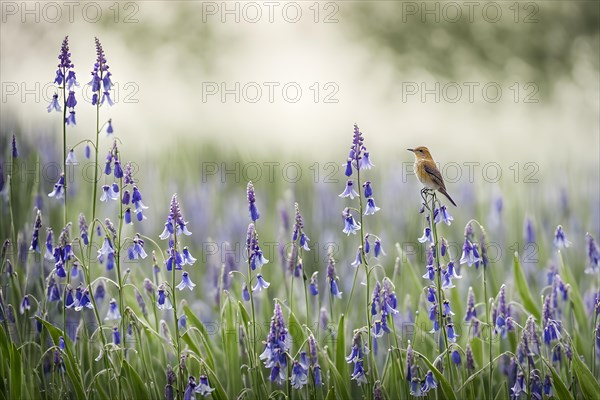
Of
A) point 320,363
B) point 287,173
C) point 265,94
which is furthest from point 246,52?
point 320,363

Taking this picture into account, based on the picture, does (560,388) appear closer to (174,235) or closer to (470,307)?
(470,307)

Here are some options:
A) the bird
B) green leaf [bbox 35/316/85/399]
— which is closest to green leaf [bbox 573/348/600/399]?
the bird

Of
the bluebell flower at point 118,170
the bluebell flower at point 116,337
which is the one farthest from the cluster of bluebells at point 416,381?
the bluebell flower at point 118,170

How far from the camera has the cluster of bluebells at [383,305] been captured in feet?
9.34

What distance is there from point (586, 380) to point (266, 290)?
1.47 meters

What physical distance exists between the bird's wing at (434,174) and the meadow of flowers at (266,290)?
0.16m

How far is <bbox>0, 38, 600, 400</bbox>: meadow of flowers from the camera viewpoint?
2.85 m

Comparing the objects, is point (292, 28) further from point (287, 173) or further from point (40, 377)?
point (40, 377)

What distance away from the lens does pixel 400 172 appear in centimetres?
404

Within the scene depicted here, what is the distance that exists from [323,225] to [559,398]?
1.48 meters

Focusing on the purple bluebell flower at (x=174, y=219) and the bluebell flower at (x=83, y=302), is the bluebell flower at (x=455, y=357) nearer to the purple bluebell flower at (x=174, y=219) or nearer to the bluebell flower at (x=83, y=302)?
the purple bluebell flower at (x=174, y=219)

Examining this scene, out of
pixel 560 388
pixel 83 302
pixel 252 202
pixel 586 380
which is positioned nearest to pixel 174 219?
pixel 252 202

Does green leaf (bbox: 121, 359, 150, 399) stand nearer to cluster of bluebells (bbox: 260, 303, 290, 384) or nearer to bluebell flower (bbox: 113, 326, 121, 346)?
bluebell flower (bbox: 113, 326, 121, 346)

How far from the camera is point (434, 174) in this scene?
2898 millimetres
